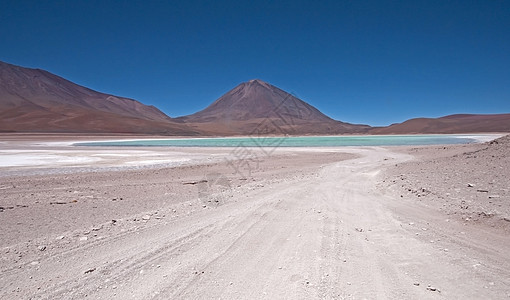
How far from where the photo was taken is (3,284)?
341 centimetres

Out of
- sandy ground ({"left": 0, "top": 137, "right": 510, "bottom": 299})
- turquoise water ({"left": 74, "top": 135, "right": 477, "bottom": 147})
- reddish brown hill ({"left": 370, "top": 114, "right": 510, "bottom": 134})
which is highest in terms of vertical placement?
reddish brown hill ({"left": 370, "top": 114, "right": 510, "bottom": 134})

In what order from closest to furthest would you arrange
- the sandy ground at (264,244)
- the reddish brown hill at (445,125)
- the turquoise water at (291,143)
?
the sandy ground at (264,244) → the turquoise water at (291,143) → the reddish brown hill at (445,125)

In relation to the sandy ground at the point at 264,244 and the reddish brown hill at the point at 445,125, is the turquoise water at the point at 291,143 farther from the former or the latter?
the reddish brown hill at the point at 445,125

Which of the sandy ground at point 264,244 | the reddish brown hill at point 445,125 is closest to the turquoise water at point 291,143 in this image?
the sandy ground at point 264,244

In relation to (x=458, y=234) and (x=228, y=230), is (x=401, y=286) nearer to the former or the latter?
(x=458, y=234)

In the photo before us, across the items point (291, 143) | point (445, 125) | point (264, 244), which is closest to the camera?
point (264, 244)

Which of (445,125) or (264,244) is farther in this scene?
(445,125)

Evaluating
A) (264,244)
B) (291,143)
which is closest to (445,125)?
(291,143)

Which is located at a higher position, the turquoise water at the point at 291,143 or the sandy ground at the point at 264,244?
the turquoise water at the point at 291,143

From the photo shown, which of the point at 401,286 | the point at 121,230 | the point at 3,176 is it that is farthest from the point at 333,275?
the point at 3,176

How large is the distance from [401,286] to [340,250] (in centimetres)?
107

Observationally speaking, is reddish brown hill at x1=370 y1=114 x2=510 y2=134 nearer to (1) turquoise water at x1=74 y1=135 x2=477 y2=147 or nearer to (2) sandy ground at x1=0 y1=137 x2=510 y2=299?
(1) turquoise water at x1=74 y1=135 x2=477 y2=147

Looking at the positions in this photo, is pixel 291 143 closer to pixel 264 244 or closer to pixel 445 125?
pixel 264 244

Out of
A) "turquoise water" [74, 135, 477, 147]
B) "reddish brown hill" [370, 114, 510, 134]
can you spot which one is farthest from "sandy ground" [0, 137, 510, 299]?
"reddish brown hill" [370, 114, 510, 134]
